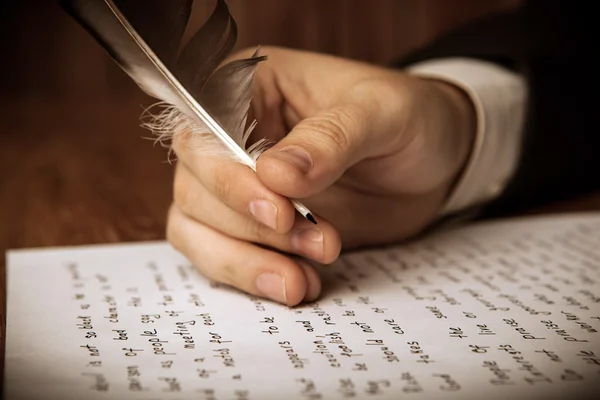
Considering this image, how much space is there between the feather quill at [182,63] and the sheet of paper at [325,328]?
0.60ft

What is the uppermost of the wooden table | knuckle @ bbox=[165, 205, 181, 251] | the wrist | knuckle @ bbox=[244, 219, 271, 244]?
the wrist

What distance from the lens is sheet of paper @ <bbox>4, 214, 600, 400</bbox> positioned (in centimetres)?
57

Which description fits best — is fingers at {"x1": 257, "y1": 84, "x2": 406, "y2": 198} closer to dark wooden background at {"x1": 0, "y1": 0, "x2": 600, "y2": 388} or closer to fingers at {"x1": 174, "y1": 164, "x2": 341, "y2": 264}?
fingers at {"x1": 174, "y1": 164, "x2": 341, "y2": 264}

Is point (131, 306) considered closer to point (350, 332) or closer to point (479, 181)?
point (350, 332)

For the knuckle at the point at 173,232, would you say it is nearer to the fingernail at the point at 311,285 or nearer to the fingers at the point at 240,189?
the fingers at the point at 240,189

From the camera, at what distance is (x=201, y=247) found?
2.85 ft

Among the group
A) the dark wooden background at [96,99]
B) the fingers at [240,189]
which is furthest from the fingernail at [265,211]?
the dark wooden background at [96,99]

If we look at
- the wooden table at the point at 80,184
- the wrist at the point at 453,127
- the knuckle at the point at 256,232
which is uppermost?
the wrist at the point at 453,127

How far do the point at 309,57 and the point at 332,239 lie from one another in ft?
1.06

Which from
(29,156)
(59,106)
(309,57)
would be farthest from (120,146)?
(309,57)

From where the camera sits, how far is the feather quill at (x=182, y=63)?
766 mm

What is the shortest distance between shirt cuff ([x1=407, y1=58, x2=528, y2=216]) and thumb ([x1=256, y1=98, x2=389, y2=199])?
0.38m

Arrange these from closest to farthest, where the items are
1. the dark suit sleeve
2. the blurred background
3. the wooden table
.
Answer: the wooden table → the dark suit sleeve → the blurred background

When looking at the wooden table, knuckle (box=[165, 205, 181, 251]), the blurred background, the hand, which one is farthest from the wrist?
the blurred background
